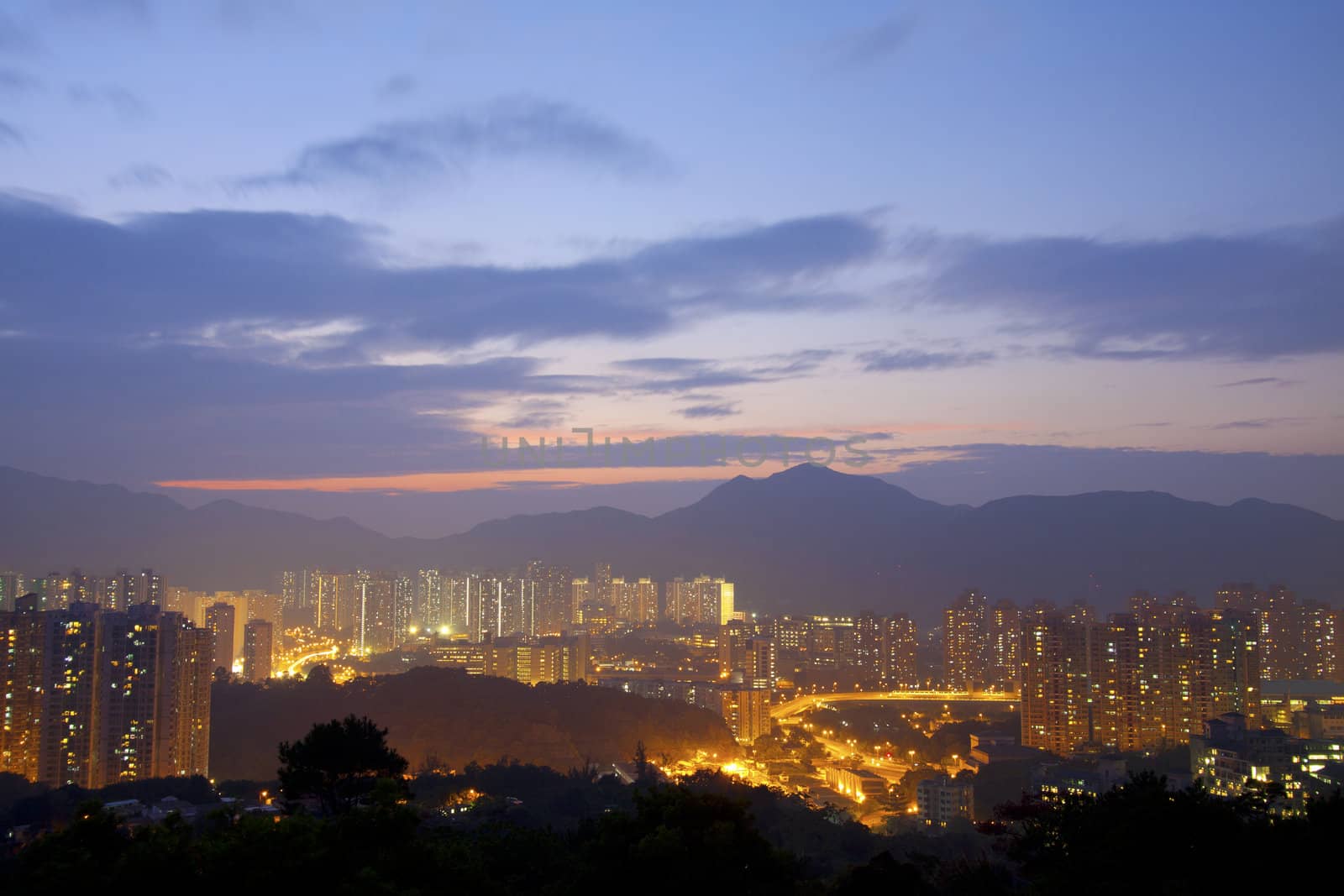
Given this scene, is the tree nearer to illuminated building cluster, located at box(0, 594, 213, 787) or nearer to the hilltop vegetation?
illuminated building cluster, located at box(0, 594, 213, 787)

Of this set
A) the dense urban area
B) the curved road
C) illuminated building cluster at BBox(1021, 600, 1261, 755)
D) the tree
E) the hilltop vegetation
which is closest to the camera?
the tree

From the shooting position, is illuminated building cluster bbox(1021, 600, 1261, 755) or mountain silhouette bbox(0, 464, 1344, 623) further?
mountain silhouette bbox(0, 464, 1344, 623)

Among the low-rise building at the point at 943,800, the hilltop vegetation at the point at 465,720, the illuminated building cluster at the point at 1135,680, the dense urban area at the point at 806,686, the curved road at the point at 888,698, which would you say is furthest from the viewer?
the curved road at the point at 888,698

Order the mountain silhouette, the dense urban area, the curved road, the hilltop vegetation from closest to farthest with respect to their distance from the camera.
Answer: the dense urban area
the hilltop vegetation
the curved road
the mountain silhouette

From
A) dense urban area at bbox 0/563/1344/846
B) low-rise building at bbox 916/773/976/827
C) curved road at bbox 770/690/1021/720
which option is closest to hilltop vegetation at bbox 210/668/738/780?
dense urban area at bbox 0/563/1344/846

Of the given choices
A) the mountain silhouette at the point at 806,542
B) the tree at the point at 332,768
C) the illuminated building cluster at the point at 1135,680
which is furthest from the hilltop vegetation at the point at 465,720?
Answer: the tree at the point at 332,768

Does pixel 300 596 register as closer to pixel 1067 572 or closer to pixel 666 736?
pixel 666 736

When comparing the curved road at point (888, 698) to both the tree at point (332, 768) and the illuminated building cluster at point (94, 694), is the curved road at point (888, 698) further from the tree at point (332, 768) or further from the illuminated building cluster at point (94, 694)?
the tree at point (332, 768)
